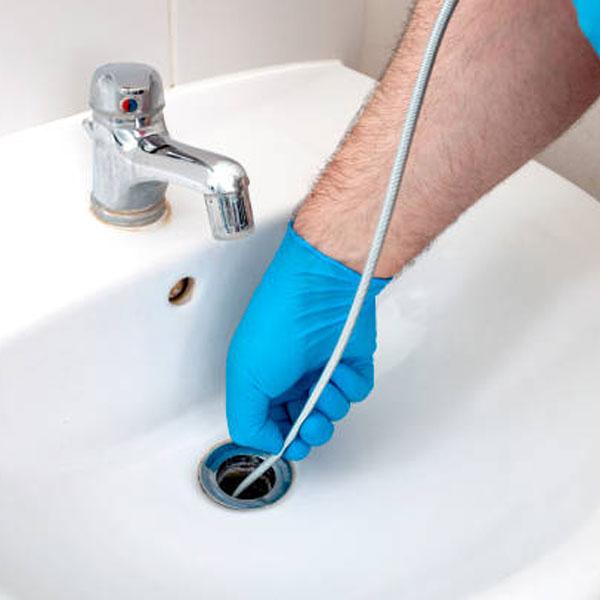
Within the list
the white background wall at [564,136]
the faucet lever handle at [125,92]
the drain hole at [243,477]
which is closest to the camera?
the faucet lever handle at [125,92]

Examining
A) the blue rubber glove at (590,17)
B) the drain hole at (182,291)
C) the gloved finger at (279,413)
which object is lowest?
the gloved finger at (279,413)

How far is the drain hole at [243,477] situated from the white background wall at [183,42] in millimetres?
274

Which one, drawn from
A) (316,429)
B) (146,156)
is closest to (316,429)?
(316,429)

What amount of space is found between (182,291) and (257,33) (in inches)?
9.7

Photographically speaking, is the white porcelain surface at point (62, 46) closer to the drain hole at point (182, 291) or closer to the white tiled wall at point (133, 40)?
the white tiled wall at point (133, 40)

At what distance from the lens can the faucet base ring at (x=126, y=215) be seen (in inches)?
20.8

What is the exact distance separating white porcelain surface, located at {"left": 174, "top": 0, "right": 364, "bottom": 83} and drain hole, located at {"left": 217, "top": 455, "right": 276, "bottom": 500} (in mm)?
293

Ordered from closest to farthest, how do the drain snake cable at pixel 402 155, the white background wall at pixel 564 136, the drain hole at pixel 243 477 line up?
the drain snake cable at pixel 402 155 < the drain hole at pixel 243 477 < the white background wall at pixel 564 136

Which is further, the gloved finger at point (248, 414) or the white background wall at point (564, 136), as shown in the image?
the white background wall at point (564, 136)

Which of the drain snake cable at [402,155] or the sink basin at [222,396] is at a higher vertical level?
the drain snake cable at [402,155]

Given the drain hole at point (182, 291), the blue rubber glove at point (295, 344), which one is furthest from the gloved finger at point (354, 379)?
the drain hole at point (182, 291)

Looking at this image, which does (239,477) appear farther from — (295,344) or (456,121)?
(456,121)

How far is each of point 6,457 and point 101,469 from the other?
8 centimetres

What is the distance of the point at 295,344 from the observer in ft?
1.80
